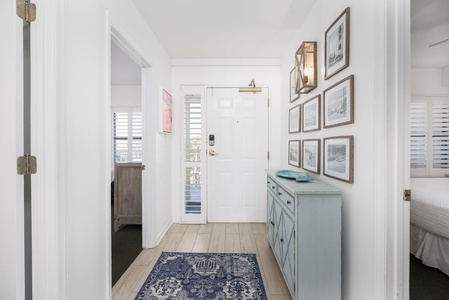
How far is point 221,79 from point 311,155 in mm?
1921

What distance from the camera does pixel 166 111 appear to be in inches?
115

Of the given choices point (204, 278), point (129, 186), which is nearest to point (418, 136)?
point (204, 278)

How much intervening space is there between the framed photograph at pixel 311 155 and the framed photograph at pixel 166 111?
1.74 meters

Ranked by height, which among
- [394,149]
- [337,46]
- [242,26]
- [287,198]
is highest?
[242,26]

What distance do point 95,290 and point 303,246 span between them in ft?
4.79

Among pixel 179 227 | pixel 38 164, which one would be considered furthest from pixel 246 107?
pixel 38 164

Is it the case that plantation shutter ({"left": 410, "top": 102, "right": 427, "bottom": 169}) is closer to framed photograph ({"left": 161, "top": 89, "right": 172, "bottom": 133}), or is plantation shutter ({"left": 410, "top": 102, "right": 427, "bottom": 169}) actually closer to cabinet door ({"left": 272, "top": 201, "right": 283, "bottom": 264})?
cabinet door ({"left": 272, "top": 201, "right": 283, "bottom": 264})

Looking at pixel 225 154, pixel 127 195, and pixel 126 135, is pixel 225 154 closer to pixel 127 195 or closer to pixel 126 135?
pixel 127 195

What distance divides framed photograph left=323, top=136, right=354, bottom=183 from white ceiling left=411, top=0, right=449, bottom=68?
5.54ft

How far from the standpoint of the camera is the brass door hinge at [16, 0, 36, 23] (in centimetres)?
103

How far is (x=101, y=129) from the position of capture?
5.07 feet

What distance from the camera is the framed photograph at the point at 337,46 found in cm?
154

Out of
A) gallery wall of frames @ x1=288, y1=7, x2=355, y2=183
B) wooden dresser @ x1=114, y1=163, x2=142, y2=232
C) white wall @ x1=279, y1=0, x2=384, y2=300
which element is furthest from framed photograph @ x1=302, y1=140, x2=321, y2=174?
wooden dresser @ x1=114, y1=163, x2=142, y2=232

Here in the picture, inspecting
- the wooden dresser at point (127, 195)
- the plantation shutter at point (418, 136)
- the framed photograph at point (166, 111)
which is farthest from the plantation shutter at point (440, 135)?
the wooden dresser at point (127, 195)
